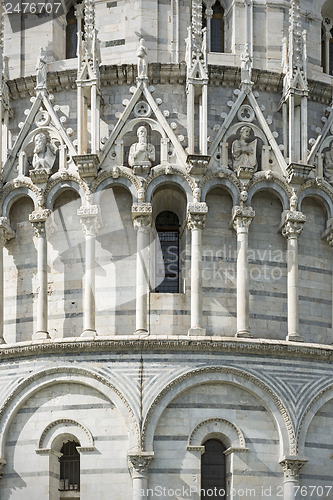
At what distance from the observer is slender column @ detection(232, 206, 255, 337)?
25844 millimetres

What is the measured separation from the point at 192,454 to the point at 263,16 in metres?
9.99

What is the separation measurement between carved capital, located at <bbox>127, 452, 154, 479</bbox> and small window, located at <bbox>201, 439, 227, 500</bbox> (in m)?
1.32

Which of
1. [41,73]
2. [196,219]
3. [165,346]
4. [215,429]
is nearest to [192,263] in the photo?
[196,219]

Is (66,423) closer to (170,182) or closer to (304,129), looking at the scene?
(170,182)

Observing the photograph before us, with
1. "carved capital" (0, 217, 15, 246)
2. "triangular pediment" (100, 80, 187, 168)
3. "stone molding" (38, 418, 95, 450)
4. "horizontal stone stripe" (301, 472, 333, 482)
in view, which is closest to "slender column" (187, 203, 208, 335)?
"triangular pediment" (100, 80, 187, 168)

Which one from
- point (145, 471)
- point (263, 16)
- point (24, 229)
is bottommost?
point (145, 471)

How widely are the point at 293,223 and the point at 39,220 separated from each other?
5396mm

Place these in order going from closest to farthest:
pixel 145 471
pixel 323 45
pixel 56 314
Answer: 1. pixel 145 471
2. pixel 56 314
3. pixel 323 45

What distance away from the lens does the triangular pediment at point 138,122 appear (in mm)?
26656

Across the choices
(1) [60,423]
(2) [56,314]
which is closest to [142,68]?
(2) [56,314]

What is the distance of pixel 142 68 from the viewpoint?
88.4 ft

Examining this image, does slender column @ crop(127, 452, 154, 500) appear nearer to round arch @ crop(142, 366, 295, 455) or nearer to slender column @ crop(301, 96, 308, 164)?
round arch @ crop(142, 366, 295, 455)

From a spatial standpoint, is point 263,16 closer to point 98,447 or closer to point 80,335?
point 80,335

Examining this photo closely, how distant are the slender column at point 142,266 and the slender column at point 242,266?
1878mm
